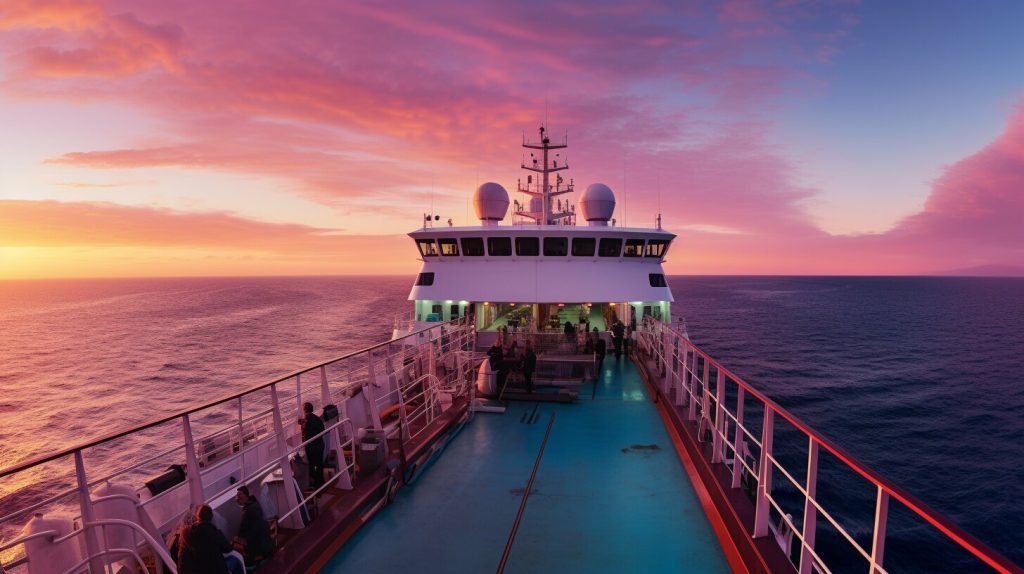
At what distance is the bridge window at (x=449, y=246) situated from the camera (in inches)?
836

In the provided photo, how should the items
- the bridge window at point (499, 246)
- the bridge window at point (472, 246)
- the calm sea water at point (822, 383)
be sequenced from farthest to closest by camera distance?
the bridge window at point (472, 246) < the bridge window at point (499, 246) < the calm sea water at point (822, 383)

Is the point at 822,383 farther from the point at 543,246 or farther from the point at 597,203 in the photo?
the point at 543,246

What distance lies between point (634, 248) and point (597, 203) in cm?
357

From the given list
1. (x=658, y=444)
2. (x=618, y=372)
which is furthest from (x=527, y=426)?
(x=618, y=372)

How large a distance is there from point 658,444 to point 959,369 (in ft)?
141

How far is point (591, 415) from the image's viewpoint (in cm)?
1139

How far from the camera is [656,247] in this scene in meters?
21.8

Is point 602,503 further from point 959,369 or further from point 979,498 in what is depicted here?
point 959,369

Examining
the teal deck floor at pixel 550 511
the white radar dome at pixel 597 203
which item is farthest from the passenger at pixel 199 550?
the white radar dome at pixel 597 203

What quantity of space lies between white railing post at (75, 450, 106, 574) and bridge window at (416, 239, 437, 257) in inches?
700

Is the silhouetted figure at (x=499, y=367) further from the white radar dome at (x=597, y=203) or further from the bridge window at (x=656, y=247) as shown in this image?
the white radar dome at (x=597, y=203)

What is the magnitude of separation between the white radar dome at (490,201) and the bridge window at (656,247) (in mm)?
6564

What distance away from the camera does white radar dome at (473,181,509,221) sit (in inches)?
906

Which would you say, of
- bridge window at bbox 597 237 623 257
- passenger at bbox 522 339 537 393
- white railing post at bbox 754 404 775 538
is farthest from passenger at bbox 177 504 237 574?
bridge window at bbox 597 237 623 257
